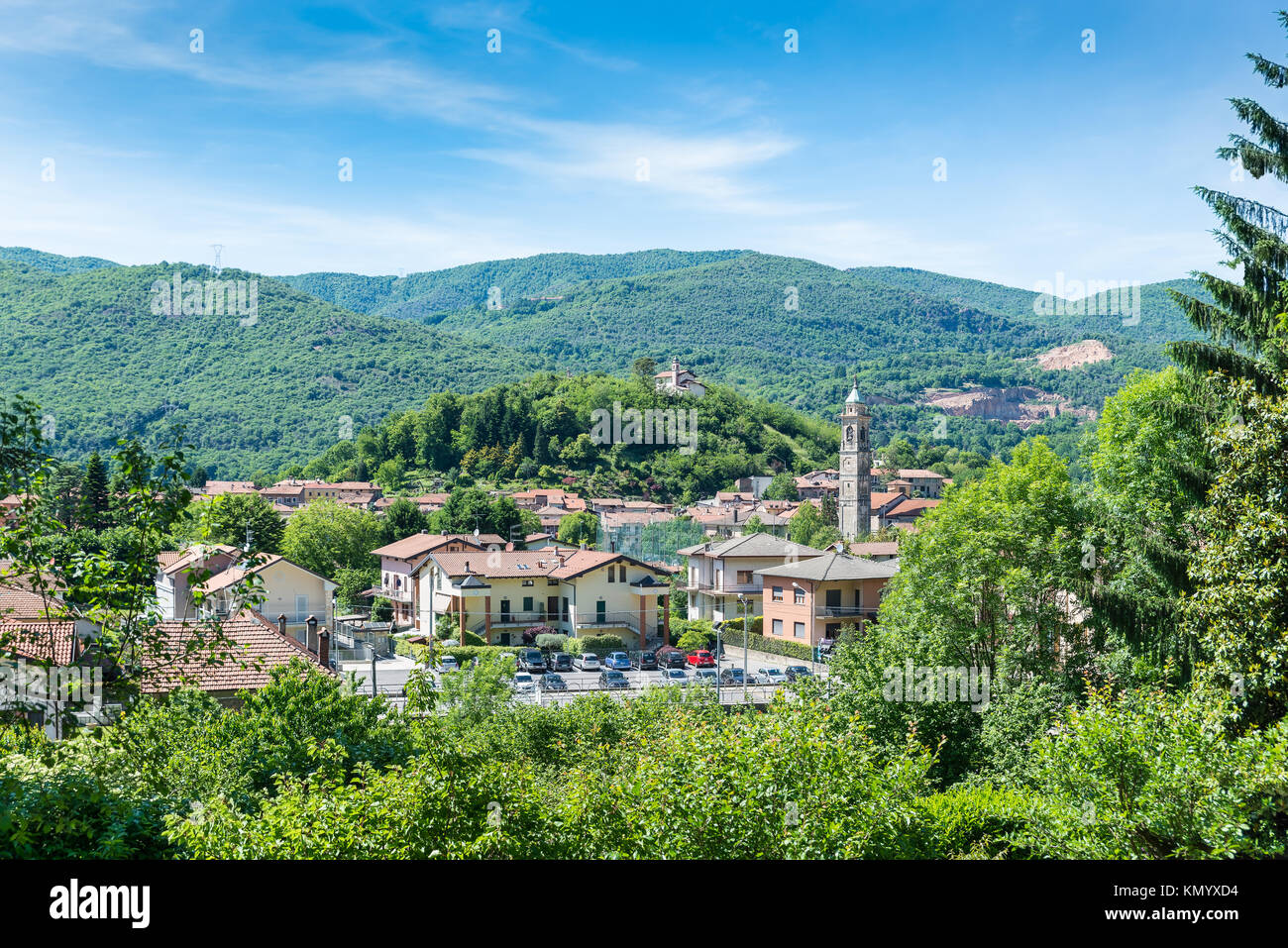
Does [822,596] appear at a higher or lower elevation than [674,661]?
higher

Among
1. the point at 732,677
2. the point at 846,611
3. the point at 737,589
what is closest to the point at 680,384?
Result: the point at 737,589

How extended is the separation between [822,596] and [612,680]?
14.8m

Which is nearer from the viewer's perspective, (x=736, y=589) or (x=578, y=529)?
(x=736, y=589)

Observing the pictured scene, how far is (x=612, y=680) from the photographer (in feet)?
137

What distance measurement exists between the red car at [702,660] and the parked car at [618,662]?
3350 mm

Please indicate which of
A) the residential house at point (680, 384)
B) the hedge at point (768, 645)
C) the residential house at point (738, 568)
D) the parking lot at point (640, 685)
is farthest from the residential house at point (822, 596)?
the residential house at point (680, 384)

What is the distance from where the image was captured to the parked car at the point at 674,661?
4681 cm

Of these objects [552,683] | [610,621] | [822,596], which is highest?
[822,596]

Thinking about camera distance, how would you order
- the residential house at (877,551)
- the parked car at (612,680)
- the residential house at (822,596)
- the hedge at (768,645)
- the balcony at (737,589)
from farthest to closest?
1. the residential house at (877,551)
2. the balcony at (737,589)
3. the residential house at (822,596)
4. the hedge at (768,645)
5. the parked car at (612,680)

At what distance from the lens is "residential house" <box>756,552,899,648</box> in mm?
51469

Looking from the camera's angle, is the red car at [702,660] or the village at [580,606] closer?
the village at [580,606]

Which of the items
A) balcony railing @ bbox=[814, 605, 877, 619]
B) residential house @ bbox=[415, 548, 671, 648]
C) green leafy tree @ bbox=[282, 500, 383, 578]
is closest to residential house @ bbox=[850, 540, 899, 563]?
balcony railing @ bbox=[814, 605, 877, 619]

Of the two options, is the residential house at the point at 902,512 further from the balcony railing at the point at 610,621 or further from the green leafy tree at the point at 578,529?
the balcony railing at the point at 610,621

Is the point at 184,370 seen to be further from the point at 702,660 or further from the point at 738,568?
the point at 702,660
